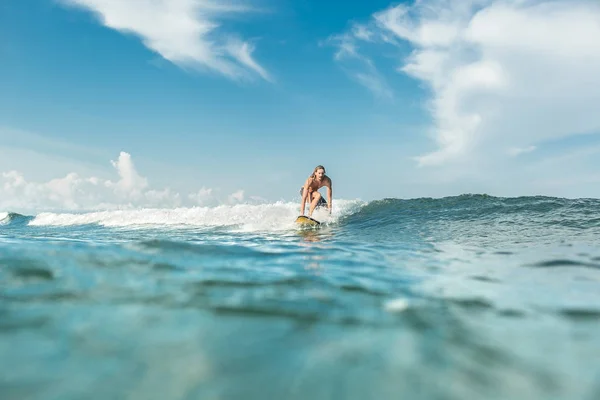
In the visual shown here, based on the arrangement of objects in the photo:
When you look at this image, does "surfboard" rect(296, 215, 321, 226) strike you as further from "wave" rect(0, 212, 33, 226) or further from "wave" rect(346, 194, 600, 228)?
"wave" rect(0, 212, 33, 226)

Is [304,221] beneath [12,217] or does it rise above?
beneath

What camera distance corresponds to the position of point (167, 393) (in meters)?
1.79

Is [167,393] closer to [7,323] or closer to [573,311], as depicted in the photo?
[7,323]

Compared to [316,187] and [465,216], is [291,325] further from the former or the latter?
[316,187]

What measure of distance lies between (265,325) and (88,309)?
1.45 meters

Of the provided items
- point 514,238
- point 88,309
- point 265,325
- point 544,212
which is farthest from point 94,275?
point 544,212

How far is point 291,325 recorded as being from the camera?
8.49ft

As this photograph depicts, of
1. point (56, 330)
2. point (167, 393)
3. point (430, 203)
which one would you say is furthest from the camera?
point (430, 203)

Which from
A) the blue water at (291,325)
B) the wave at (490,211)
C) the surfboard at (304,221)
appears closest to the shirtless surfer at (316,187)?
the wave at (490,211)

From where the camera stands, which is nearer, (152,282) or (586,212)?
(152,282)

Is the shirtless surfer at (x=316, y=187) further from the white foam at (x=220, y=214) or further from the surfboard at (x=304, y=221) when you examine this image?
the surfboard at (x=304, y=221)

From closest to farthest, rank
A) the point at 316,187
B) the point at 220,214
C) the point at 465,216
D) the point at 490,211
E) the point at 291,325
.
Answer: the point at 291,325, the point at 465,216, the point at 490,211, the point at 316,187, the point at 220,214

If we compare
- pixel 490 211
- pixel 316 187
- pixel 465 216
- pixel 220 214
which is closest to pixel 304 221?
pixel 316 187

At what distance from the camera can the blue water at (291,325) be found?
1864mm
